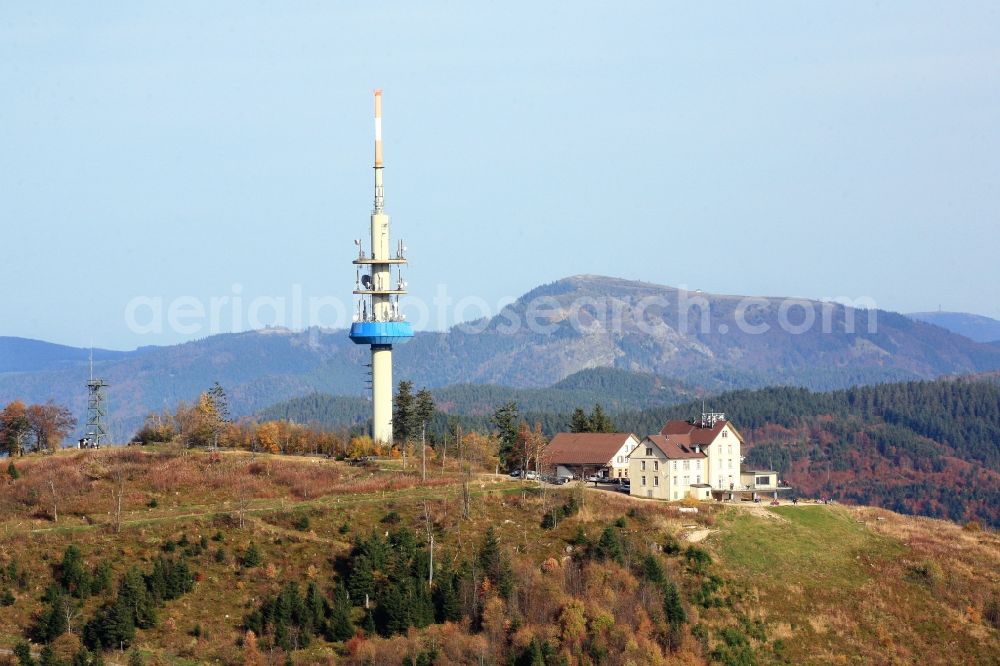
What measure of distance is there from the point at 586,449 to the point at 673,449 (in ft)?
38.1

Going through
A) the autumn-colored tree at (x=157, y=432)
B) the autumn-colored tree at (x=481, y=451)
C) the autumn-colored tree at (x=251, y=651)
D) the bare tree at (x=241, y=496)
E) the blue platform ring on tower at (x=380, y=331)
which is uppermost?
the blue platform ring on tower at (x=380, y=331)

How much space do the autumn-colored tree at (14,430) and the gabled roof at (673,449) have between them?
156 ft

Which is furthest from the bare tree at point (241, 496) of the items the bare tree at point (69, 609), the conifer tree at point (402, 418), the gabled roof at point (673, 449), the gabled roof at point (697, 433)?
the gabled roof at point (697, 433)

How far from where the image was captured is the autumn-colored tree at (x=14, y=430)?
98875 mm

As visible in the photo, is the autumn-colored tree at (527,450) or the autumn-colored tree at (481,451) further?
the autumn-colored tree at (481,451)

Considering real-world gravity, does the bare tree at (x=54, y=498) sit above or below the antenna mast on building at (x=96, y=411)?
below

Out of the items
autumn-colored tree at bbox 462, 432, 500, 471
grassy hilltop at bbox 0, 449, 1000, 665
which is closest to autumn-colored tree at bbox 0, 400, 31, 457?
grassy hilltop at bbox 0, 449, 1000, 665

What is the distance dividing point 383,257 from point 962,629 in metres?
50.0

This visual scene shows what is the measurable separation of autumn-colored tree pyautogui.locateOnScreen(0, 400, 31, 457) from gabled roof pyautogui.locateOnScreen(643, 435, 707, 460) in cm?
4743

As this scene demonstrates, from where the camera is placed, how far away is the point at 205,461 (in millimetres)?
91750

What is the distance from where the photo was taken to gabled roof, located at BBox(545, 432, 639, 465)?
308ft

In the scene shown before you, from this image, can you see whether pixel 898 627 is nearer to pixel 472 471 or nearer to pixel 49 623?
pixel 472 471

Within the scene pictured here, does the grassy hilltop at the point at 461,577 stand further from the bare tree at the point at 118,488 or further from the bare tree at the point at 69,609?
the bare tree at the point at 118,488

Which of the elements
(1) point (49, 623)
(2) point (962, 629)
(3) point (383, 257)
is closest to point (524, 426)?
(3) point (383, 257)
